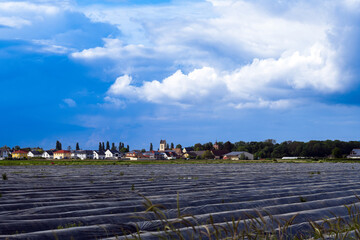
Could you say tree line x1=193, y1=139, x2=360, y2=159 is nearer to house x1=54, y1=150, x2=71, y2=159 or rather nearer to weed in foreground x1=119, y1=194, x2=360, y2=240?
house x1=54, y1=150, x2=71, y2=159

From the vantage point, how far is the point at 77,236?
5.76 m

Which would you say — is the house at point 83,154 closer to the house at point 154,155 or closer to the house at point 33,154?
the house at point 33,154

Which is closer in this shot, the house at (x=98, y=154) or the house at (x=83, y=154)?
the house at (x=98, y=154)

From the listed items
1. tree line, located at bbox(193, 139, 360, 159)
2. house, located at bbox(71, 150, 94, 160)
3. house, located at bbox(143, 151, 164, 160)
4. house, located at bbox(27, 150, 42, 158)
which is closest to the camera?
tree line, located at bbox(193, 139, 360, 159)

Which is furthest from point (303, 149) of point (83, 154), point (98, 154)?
point (83, 154)

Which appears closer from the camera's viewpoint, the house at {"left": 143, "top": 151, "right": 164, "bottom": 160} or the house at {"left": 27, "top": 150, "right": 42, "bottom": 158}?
the house at {"left": 143, "top": 151, "right": 164, "bottom": 160}

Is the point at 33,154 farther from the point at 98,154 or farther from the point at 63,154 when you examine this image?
the point at 98,154

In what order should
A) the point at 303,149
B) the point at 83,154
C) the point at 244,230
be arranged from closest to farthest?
the point at 244,230 → the point at 303,149 → the point at 83,154

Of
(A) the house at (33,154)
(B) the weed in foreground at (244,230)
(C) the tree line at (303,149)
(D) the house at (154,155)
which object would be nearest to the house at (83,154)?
(A) the house at (33,154)

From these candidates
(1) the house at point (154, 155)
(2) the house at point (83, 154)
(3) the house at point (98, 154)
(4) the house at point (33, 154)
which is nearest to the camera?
(1) the house at point (154, 155)

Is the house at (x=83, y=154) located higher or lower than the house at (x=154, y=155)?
higher

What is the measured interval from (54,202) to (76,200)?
662 millimetres

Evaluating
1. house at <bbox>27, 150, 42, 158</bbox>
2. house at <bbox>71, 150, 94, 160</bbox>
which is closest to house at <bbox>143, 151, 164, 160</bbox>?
house at <bbox>71, 150, 94, 160</bbox>

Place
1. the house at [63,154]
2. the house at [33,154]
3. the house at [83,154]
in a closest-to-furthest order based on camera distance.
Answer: the house at [63,154] → the house at [33,154] → the house at [83,154]
